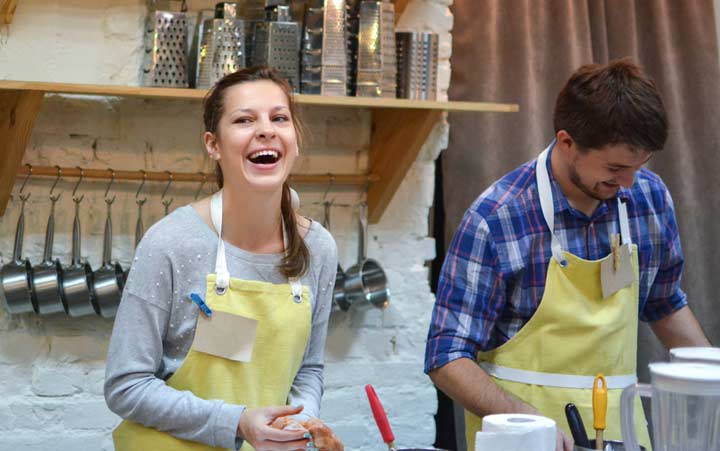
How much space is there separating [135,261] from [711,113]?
2.13 m

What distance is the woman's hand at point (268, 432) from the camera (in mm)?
1495

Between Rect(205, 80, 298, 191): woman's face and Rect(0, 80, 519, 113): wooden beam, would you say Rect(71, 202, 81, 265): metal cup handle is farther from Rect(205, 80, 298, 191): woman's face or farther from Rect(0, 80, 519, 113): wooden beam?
Rect(205, 80, 298, 191): woman's face

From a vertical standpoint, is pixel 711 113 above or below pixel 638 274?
above

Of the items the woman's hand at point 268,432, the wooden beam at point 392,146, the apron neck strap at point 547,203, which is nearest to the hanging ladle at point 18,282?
the wooden beam at point 392,146

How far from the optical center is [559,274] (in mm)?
1897

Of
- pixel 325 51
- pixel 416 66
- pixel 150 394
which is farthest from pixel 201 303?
pixel 416 66

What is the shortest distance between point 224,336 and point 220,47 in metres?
1.01

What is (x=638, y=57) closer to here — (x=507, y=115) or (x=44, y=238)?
(x=507, y=115)

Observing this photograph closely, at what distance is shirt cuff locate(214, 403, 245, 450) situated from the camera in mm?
1569

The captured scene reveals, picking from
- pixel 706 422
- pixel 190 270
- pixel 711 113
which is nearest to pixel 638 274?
pixel 706 422

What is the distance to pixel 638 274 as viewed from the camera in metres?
1.98

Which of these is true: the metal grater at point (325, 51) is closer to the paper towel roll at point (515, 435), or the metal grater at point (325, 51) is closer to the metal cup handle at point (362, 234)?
the metal cup handle at point (362, 234)

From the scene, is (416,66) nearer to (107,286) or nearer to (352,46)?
(352,46)

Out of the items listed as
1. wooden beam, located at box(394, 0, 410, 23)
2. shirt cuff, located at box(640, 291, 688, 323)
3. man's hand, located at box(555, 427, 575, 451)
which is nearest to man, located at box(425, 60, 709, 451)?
shirt cuff, located at box(640, 291, 688, 323)
